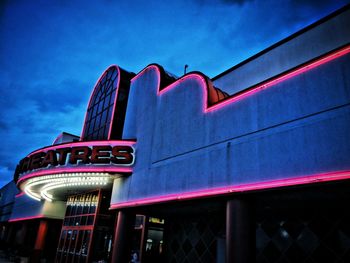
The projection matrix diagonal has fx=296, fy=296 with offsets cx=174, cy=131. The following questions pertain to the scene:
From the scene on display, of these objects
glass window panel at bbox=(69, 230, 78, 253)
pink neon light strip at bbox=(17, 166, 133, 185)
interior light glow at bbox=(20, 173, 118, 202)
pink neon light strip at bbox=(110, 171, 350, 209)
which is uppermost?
pink neon light strip at bbox=(17, 166, 133, 185)

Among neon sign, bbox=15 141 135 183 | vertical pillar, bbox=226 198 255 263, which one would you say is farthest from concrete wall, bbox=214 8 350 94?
vertical pillar, bbox=226 198 255 263

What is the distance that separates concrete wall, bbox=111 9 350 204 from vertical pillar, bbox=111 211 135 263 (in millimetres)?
906

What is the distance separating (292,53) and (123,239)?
11.4m

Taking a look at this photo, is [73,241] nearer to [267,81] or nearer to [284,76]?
[267,81]

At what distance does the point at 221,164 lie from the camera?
9.88m

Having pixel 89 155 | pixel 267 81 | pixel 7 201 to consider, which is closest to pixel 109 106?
pixel 89 155

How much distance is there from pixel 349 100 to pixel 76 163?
12.5 metres

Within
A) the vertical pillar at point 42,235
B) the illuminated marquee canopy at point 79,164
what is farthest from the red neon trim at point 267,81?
the vertical pillar at point 42,235

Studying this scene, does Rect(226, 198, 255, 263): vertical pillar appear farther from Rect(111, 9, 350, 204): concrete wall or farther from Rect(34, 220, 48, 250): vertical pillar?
Rect(34, 220, 48, 250): vertical pillar

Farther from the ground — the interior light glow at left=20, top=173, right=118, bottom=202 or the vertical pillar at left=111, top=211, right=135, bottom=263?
the interior light glow at left=20, top=173, right=118, bottom=202

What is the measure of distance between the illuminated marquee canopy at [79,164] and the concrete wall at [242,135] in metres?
0.78

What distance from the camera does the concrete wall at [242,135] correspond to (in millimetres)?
7496

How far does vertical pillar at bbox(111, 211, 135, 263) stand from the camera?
13.7 metres

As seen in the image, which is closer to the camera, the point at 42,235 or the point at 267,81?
the point at 267,81
